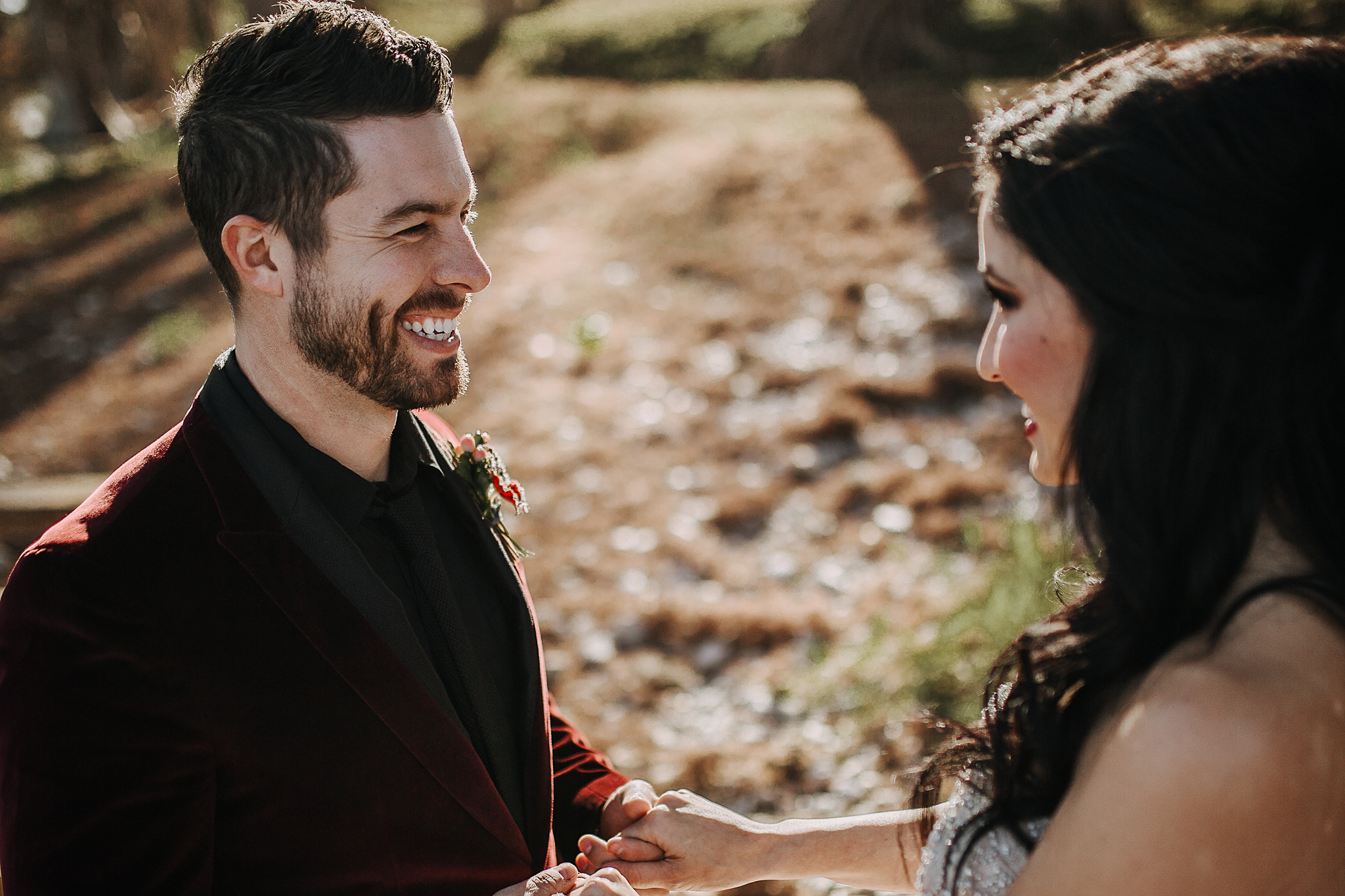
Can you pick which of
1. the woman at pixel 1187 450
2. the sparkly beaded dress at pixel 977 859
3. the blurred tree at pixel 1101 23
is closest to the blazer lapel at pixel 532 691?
the sparkly beaded dress at pixel 977 859

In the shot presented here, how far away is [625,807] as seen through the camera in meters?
2.29

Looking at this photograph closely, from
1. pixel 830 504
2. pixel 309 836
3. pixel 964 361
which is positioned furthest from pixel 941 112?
pixel 309 836

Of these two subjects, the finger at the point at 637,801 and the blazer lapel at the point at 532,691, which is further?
the finger at the point at 637,801

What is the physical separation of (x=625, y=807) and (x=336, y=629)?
2.74ft

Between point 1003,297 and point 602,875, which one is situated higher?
point 1003,297

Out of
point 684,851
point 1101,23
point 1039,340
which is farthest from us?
point 1101,23

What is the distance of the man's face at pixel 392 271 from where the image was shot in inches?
79.7

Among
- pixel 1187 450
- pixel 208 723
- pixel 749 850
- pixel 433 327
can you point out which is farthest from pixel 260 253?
pixel 1187 450

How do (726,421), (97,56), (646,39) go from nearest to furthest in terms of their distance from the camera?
(726,421) < (646,39) < (97,56)

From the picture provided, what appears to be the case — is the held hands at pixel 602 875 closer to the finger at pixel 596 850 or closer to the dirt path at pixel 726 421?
the finger at pixel 596 850

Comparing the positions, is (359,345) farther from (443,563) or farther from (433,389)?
(443,563)

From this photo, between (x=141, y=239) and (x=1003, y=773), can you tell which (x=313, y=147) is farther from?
(x=141, y=239)

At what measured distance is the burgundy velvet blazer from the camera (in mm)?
1596

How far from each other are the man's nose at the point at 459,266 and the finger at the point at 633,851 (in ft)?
4.02
